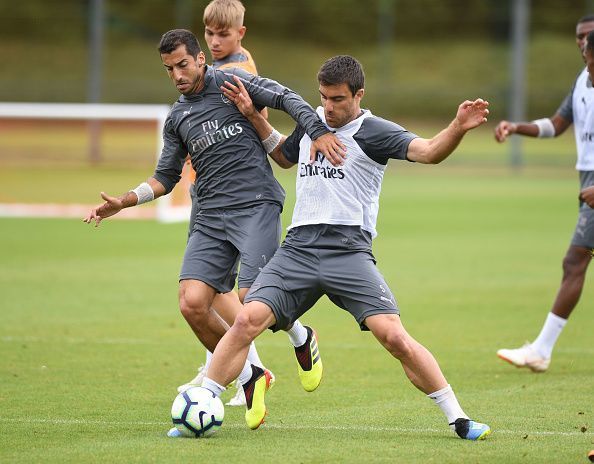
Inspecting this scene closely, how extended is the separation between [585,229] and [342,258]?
3.20 m

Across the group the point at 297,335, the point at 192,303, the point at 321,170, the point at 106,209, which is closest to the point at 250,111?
the point at 321,170

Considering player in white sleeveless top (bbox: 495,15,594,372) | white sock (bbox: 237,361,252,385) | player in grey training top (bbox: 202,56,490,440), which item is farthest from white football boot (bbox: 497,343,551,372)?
white sock (bbox: 237,361,252,385)

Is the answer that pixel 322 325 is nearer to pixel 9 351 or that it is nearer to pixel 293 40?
pixel 9 351

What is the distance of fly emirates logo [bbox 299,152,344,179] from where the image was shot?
7.03m

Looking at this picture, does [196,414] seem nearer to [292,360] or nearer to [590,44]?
[292,360]

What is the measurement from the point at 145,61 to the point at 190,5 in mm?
3019

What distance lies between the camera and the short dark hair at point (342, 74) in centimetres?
687

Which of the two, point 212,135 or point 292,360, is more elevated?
point 212,135

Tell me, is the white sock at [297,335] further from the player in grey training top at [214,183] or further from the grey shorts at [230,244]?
the grey shorts at [230,244]

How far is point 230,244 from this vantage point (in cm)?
775

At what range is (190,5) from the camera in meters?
40.1

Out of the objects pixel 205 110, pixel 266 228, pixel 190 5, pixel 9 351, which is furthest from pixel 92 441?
pixel 190 5

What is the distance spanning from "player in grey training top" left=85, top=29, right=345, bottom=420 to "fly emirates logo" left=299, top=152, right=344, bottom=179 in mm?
597

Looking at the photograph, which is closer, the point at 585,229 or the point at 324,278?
the point at 324,278
